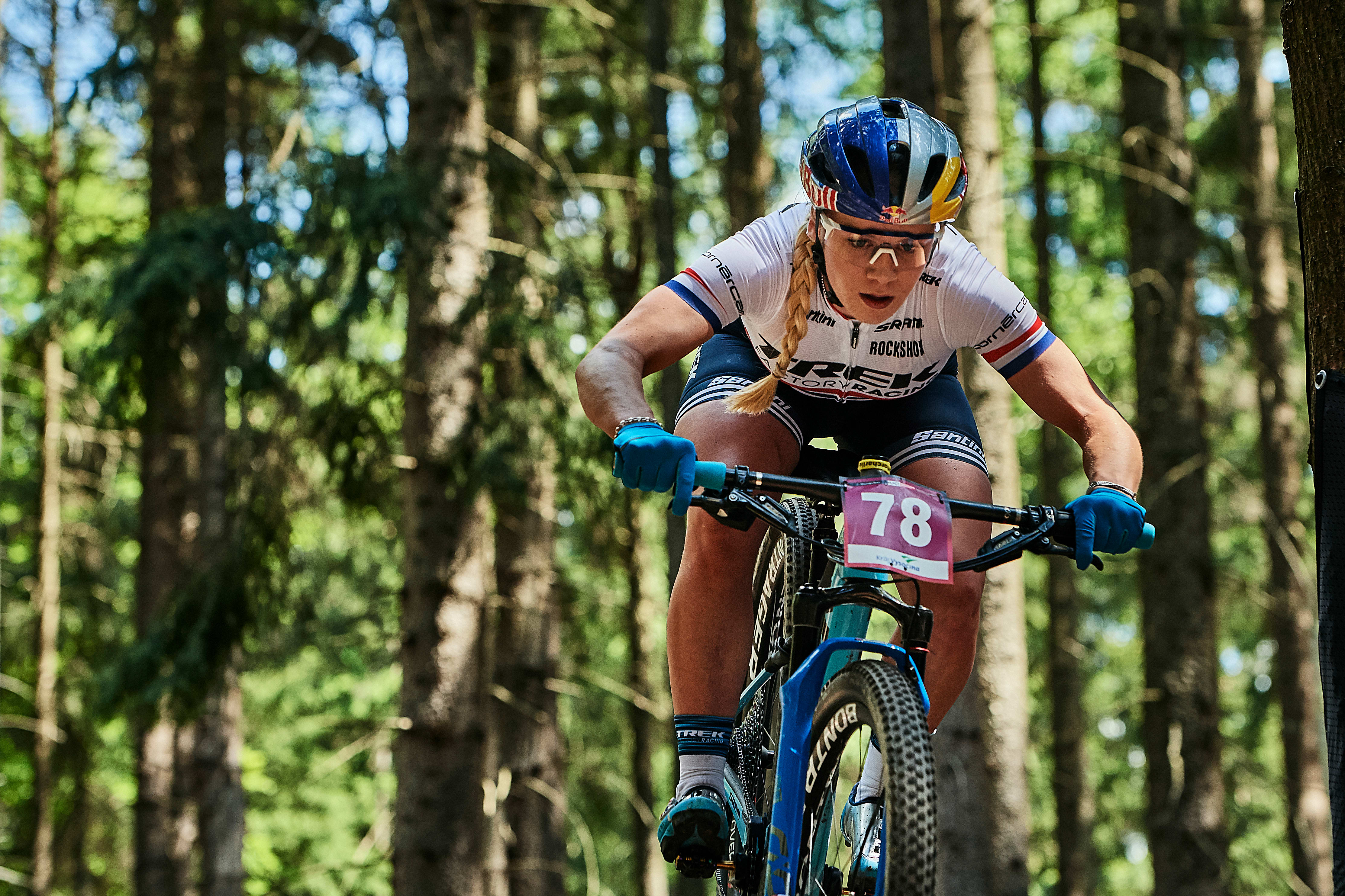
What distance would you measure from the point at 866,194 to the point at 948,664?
1.23m

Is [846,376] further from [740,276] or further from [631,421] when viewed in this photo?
[631,421]

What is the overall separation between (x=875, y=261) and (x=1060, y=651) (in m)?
11.5

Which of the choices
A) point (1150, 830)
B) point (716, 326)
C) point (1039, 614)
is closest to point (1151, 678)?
point (1150, 830)

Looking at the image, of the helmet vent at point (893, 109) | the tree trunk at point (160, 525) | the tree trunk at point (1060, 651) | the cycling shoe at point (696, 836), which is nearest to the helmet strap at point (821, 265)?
the helmet vent at point (893, 109)

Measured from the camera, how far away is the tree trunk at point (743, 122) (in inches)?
446

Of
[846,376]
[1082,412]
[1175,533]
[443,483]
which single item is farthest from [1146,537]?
[1175,533]

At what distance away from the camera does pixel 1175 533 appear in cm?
938

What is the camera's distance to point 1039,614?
2072 cm

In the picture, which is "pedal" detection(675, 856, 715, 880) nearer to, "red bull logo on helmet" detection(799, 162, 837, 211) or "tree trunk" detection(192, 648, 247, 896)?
"red bull logo on helmet" detection(799, 162, 837, 211)

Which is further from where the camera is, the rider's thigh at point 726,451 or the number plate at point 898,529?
the rider's thigh at point 726,451

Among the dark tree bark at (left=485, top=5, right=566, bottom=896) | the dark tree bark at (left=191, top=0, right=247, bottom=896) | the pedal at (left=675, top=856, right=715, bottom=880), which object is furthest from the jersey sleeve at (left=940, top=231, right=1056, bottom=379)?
the dark tree bark at (left=485, top=5, right=566, bottom=896)

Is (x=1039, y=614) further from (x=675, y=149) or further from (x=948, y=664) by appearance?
(x=948, y=664)

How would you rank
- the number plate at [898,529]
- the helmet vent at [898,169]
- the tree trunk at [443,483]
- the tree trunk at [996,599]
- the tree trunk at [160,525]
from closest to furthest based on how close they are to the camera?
the number plate at [898,529]
the helmet vent at [898,169]
the tree trunk at [996,599]
the tree trunk at [443,483]
the tree trunk at [160,525]

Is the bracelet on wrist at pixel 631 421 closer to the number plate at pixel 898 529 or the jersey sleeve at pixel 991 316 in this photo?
the number plate at pixel 898 529
